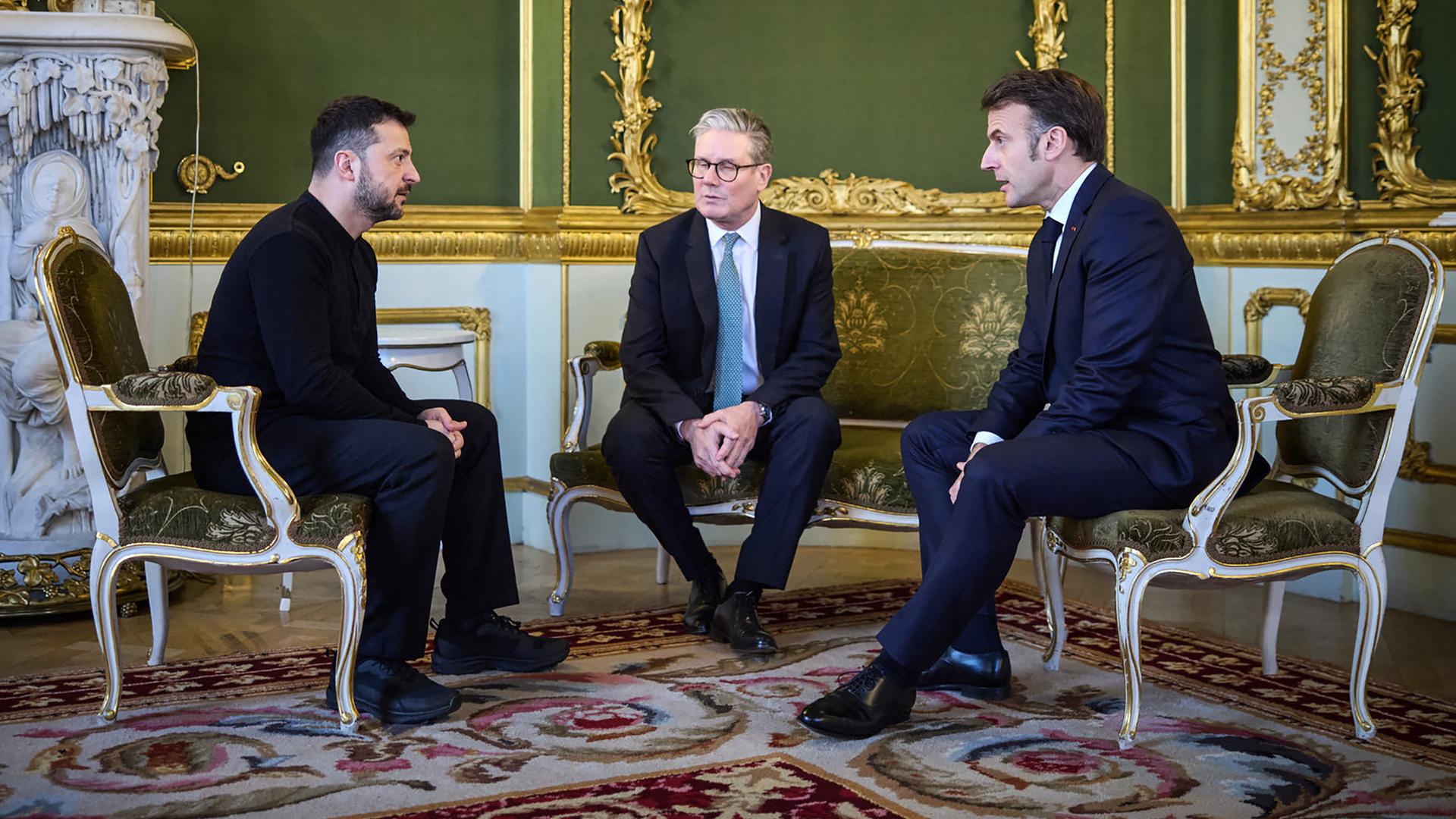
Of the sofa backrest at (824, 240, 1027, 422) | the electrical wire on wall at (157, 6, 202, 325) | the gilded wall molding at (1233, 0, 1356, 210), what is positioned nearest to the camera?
the sofa backrest at (824, 240, 1027, 422)

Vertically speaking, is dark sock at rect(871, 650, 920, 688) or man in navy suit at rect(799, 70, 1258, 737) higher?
man in navy suit at rect(799, 70, 1258, 737)

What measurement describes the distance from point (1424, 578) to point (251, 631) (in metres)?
3.13

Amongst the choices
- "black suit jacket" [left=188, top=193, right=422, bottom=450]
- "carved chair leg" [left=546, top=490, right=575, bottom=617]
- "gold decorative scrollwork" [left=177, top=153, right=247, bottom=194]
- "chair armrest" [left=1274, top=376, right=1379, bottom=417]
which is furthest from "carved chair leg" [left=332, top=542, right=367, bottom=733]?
"gold decorative scrollwork" [left=177, top=153, right=247, bottom=194]

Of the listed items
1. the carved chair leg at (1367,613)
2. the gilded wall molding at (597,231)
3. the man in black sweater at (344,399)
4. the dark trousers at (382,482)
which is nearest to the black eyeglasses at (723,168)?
the man in black sweater at (344,399)

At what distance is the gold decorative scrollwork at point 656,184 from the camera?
487 cm

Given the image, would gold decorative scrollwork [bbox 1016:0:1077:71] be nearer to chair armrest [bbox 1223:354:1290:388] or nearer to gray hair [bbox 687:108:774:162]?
gray hair [bbox 687:108:774:162]

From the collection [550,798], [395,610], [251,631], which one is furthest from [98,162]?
[550,798]

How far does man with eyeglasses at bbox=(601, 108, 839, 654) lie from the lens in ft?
11.6

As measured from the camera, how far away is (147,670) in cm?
333

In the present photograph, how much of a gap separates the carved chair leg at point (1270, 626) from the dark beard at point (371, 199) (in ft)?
6.81

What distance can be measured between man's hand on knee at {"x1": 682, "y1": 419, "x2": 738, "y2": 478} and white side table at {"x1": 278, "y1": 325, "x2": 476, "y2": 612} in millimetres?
1007

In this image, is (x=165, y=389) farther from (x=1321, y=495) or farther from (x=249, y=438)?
(x=1321, y=495)

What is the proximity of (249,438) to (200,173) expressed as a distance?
2123mm

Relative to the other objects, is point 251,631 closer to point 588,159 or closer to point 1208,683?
point 588,159
